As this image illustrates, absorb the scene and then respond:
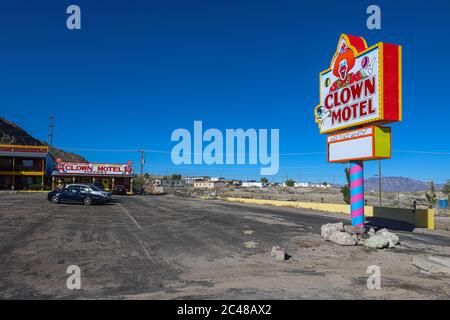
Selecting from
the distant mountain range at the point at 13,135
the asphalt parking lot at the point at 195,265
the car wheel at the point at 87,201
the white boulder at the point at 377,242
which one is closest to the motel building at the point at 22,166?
the car wheel at the point at 87,201

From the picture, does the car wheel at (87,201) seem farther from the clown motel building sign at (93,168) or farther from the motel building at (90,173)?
the clown motel building sign at (93,168)

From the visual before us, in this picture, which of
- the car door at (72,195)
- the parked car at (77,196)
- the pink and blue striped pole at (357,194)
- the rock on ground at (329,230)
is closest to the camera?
the rock on ground at (329,230)

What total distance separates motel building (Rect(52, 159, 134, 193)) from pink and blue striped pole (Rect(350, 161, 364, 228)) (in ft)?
156

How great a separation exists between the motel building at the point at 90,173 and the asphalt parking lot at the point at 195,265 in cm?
4392

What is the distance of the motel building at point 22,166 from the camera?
54.8 metres

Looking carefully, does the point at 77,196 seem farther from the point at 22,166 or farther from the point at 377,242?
the point at 22,166

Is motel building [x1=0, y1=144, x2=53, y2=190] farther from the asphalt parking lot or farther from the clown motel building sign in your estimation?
the asphalt parking lot

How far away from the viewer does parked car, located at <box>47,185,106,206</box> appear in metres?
27.3

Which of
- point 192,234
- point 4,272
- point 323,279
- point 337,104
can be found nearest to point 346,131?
point 337,104

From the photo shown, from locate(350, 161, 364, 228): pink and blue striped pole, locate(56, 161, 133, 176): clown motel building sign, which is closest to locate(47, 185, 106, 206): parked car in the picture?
locate(350, 161, 364, 228): pink and blue striped pole

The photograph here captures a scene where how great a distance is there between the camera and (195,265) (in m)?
8.74

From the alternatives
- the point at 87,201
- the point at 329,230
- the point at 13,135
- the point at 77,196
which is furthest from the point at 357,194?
the point at 13,135

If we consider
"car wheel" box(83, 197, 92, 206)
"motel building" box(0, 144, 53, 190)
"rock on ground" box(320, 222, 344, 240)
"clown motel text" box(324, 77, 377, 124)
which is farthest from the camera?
"motel building" box(0, 144, 53, 190)

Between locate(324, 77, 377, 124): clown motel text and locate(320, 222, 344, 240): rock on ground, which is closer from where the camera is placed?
locate(320, 222, 344, 240): rock on ground
